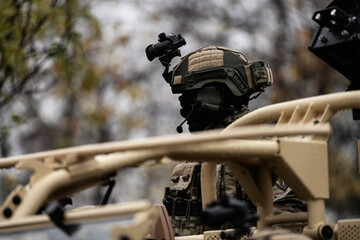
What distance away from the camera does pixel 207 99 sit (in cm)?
785

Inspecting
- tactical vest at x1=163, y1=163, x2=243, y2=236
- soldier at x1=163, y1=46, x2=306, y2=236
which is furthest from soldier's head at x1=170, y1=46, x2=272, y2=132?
tactical vest at x1=163, y1=163, x2=243, y2=236

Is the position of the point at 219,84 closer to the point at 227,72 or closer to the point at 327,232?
the point at 227,72

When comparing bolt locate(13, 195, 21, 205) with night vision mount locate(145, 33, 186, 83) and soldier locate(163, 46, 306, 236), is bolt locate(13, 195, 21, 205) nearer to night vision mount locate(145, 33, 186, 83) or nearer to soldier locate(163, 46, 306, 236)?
soldier locate(163, 46, 306, 236)

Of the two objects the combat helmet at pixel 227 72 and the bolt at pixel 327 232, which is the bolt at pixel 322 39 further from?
the combat helmet at pixel 227 72

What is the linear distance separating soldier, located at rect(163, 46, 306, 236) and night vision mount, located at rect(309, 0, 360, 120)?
1693 mm

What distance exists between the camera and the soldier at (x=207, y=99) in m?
7.69

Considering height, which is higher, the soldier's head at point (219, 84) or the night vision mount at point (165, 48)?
the night vision mount at point (165, 48)

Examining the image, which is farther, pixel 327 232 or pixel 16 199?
pixel 327 232

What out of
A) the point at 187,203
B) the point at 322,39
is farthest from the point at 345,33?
the point at 187,203

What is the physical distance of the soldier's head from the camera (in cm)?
780

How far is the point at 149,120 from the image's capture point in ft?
89.1

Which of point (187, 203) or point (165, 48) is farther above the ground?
point (165, 48)

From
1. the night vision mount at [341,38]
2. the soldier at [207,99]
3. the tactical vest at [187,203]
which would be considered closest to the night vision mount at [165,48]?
the soldier at [207,99]

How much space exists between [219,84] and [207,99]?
0.57 feet
